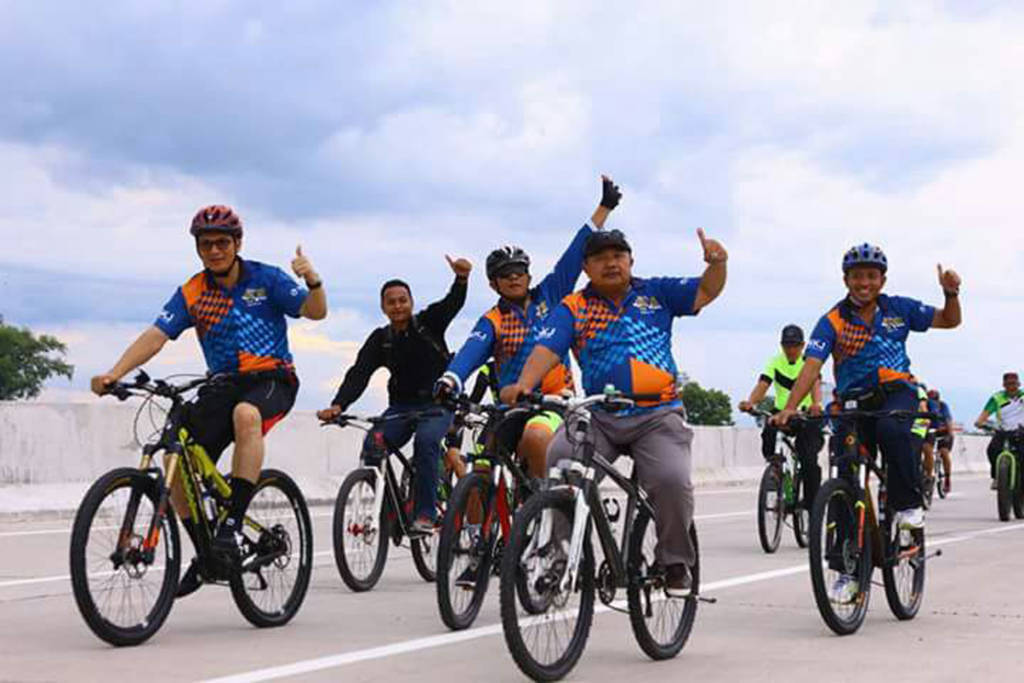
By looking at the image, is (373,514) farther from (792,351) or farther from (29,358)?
(29,358)

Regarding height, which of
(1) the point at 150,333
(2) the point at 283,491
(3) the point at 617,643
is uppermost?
(1) the point at 150,333

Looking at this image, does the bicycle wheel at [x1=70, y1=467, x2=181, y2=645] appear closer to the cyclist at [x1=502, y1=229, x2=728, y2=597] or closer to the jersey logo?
the jersey logo

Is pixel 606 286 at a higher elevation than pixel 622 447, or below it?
higher

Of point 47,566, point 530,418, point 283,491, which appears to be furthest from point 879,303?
point 47,566

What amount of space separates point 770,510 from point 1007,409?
24.4 ft

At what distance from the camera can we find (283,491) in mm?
8977

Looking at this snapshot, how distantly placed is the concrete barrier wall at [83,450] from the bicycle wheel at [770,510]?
Answer: 18.6 feet

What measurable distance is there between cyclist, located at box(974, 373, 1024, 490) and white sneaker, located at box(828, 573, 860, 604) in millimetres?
12035

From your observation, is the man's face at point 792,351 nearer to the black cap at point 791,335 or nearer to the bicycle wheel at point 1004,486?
the black cap at point 791,335

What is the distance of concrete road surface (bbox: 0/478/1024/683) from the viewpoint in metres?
7.11

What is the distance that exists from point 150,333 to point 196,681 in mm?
2543

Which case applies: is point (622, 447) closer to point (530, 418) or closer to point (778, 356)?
point (530, 418)

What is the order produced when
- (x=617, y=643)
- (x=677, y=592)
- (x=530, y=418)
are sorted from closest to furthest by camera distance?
(x=677, y=592), (x=617, y=643), (x=530, y=418)

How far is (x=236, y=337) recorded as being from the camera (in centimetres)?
870
